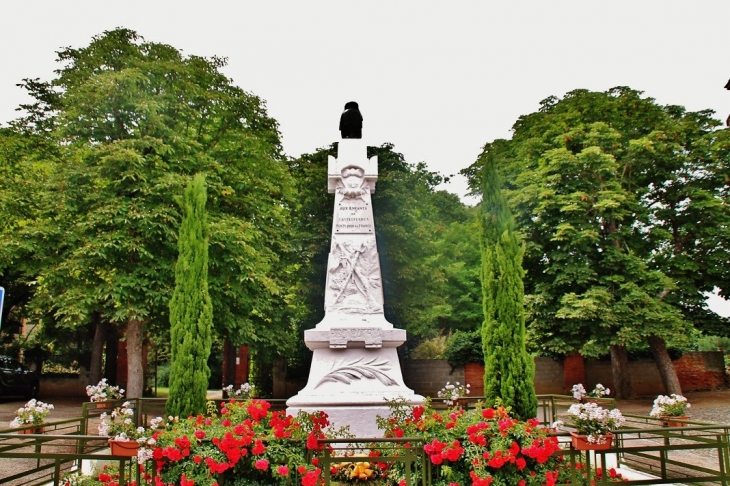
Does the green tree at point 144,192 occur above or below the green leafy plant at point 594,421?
above

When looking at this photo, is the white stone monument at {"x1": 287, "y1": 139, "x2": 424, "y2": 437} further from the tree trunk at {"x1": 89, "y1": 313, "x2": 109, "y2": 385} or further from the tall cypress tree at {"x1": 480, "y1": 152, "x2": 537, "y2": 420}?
the tree trunk at {"x1": 89, "y1": 313, "x2": 109, "y2": 385}

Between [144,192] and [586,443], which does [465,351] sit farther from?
[586,443]

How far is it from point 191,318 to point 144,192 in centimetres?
659

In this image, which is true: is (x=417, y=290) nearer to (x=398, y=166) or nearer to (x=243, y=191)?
(x=398, y=166)

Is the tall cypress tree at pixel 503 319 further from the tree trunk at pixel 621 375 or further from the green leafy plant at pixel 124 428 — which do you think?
the tree trunk at pixel 621 375

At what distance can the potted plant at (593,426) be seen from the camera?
18.6 ft

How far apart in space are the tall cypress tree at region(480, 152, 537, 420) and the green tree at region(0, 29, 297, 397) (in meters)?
8.42

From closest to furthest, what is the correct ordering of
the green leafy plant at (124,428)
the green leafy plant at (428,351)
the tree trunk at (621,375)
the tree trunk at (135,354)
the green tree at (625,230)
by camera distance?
the green leafy plant at (124,428) → the tree trunk at (135,354) → the green tree at (625,230) → the tree trunk at (621,375) → the green leafy plant at (428,351)

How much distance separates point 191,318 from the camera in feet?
30.3

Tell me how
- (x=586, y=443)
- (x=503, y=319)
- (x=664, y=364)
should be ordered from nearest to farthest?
(x=586, y=443) < (x=503, y=319) < (x=664, y=364)

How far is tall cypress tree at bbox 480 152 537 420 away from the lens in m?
8.08

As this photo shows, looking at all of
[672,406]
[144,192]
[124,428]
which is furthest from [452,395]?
[144,192]

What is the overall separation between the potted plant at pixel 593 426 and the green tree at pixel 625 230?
39.0ft

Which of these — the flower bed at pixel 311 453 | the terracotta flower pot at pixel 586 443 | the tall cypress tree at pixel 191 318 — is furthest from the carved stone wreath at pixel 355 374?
the terracotta flower pot at pixel 586 443
